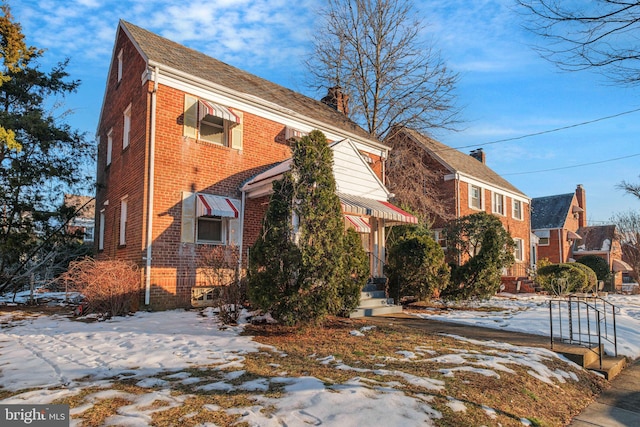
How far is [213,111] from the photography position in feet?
38.0

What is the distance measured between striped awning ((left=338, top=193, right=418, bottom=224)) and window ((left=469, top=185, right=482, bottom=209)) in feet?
46.0

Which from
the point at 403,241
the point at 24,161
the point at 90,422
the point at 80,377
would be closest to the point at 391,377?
the point at 90,422

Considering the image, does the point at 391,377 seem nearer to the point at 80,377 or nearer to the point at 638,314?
the point at 80,377

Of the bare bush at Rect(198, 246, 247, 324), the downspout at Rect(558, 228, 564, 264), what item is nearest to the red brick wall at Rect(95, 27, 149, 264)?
the bare bush at Rect(198, 246, 247, 324)

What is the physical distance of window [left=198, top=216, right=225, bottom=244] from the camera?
11812 mm

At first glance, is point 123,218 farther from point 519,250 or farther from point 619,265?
point 619,265

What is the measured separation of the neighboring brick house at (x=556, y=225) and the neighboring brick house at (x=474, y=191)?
774 centimetres

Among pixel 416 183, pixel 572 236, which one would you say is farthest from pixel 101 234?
pixel 572 236

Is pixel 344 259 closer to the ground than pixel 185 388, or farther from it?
farther from it

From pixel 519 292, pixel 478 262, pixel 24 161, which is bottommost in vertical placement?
pixel 519 292

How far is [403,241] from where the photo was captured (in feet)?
40.1

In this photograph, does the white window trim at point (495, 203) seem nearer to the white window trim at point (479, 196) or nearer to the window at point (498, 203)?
the window at point (498, 203)

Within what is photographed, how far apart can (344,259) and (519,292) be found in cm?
1873

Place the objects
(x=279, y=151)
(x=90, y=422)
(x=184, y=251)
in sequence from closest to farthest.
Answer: (x=90, y=422)
(x=184, y=251)
(x=279, y=151)
